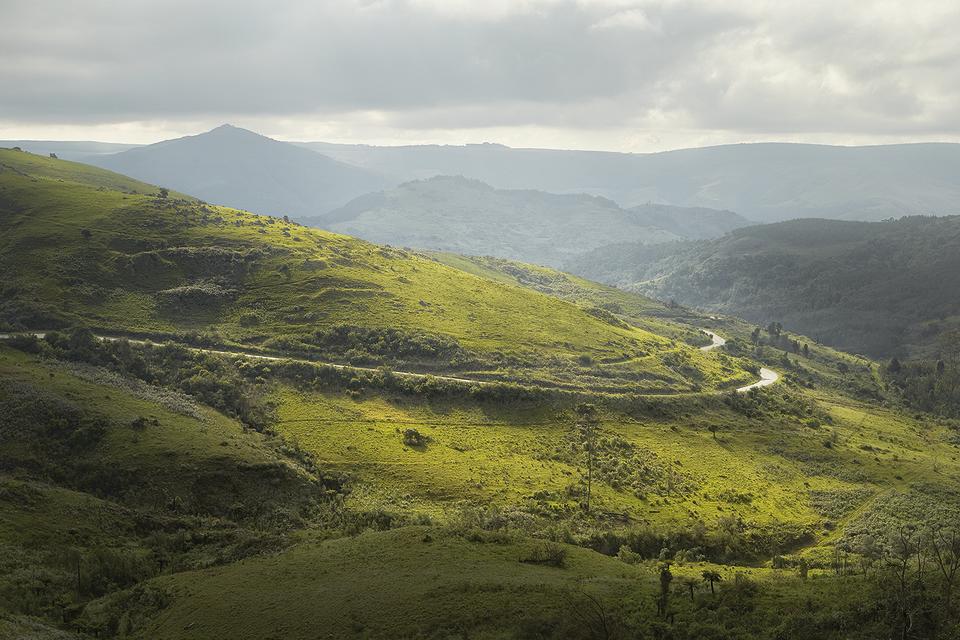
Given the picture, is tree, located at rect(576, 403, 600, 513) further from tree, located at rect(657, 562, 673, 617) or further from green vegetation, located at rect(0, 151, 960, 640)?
tree, located at rect(657, 562, 673, 617)

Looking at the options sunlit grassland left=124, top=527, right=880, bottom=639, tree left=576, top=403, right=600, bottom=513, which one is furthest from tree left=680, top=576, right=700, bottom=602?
tree left=576, top=403, right=600, bottom=513

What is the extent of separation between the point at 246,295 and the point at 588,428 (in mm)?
89625

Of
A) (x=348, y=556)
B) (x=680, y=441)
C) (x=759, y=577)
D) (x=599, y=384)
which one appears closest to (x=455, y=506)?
(x=348, y=556)

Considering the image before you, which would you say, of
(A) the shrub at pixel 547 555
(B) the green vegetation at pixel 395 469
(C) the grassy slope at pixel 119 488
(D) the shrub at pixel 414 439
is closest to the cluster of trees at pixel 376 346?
(B) the green vegetation at pixel 395 469

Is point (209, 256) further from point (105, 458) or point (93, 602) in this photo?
point (93, 602)

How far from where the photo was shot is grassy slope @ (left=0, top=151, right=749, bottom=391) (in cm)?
14938

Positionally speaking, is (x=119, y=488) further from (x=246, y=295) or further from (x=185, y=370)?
(x=246, y=295)

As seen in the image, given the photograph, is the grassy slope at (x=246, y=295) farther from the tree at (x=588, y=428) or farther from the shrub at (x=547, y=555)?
the shrub at (x=547, y=555)

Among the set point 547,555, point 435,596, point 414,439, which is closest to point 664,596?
point 547,555

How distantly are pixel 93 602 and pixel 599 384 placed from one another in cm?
11047

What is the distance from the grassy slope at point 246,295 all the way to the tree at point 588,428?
20257 millimetres

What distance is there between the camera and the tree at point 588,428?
111 meters

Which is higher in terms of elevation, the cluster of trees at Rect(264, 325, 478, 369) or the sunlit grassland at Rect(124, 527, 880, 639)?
the cluster of trees at Rect(264, 325, 478, 369)

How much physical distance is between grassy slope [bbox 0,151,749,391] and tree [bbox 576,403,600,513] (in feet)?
66.5
